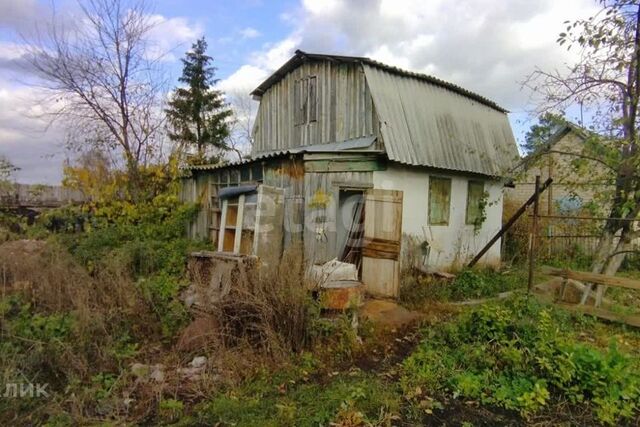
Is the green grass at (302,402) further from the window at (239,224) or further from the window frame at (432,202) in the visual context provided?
the window frame at (432,202)

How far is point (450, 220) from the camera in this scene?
10.5m

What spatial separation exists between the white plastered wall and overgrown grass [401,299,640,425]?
169 inches

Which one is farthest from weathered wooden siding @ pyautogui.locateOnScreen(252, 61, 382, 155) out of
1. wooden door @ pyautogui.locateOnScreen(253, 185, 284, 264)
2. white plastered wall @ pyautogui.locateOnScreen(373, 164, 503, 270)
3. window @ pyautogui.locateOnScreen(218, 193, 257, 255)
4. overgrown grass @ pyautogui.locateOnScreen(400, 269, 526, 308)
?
overgrown grass @ pyautogui.locateOnScreen(400, 269, 526, 308)

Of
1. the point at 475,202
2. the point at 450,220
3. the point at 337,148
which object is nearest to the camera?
the point at 337,148

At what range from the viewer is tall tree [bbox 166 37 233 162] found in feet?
75.3

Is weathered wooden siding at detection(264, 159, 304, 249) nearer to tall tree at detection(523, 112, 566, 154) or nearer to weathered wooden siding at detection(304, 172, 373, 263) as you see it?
weathered wooden siding at detection(304, 172, 373, 263)

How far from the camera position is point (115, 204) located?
12195 millimetres

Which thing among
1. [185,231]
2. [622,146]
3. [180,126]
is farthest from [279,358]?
[180,126]

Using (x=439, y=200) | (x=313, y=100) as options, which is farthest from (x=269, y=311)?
(x=313, y=100)

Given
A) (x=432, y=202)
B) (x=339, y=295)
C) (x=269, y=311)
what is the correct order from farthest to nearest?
1. (x=432, y=202)
2. (x=339, y=295)
3. (x=269, y=311)

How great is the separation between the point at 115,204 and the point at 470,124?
1159cm

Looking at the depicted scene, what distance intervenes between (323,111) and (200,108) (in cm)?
1538

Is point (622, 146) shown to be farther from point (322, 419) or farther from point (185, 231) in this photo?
point (185, 231)

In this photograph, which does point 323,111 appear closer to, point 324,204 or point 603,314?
point 324,204
